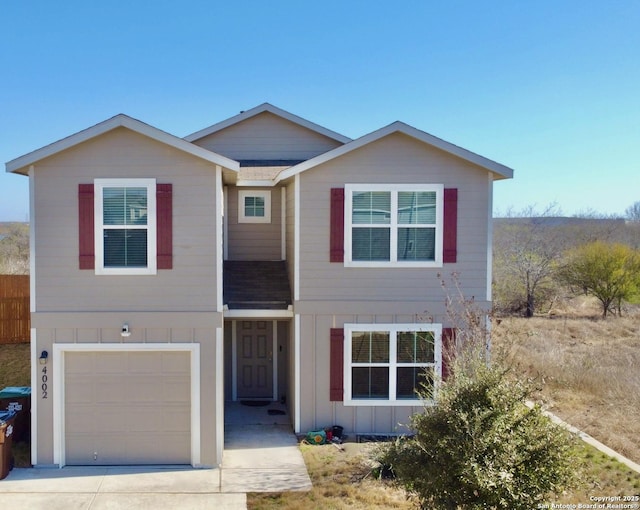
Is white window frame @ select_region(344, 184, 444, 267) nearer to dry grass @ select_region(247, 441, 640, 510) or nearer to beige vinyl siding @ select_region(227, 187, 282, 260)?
beige vinyl siding @ select_region(227, 187, 282, 260)

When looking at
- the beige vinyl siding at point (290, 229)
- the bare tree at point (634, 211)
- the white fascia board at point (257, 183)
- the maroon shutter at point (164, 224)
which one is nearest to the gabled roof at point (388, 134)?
the beige vinyl siding at point (290, 229)

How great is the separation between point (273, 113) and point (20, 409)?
8412mm

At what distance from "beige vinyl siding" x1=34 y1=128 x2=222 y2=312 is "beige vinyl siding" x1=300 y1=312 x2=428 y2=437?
215cm

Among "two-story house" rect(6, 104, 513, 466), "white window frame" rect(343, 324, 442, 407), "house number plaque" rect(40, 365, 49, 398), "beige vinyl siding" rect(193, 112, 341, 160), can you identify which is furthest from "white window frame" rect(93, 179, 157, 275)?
"beige vinyl siding" rect(193, 112, 341, 160)

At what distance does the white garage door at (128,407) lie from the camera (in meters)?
8.91

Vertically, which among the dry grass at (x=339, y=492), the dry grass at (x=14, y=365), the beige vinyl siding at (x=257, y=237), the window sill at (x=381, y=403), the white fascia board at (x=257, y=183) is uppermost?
the white fascia board at (x=257, y=183)

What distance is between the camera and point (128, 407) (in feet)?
29.5

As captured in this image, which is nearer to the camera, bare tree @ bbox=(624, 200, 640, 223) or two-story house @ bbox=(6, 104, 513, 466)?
two-story house @ bbox=(6, 104, 513, 466)

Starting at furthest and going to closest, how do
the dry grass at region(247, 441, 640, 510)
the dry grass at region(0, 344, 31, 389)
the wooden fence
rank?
1. the wooden fence
2. the dry grass at region(0, 344, 31, 389)
3. the dry grass at region(247, 441, 640, 510)

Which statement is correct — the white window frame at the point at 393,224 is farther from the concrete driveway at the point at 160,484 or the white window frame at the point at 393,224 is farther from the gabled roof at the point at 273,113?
the concrete driveway at the point at 160,484

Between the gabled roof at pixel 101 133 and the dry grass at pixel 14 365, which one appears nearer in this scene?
the gabled roof at pixel 101 133

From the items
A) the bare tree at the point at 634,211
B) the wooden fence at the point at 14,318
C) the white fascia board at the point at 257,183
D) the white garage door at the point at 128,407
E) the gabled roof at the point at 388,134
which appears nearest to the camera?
the white garage door at the point at 128,407

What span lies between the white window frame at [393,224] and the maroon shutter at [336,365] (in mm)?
1373

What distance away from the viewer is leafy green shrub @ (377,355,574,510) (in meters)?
5.28
